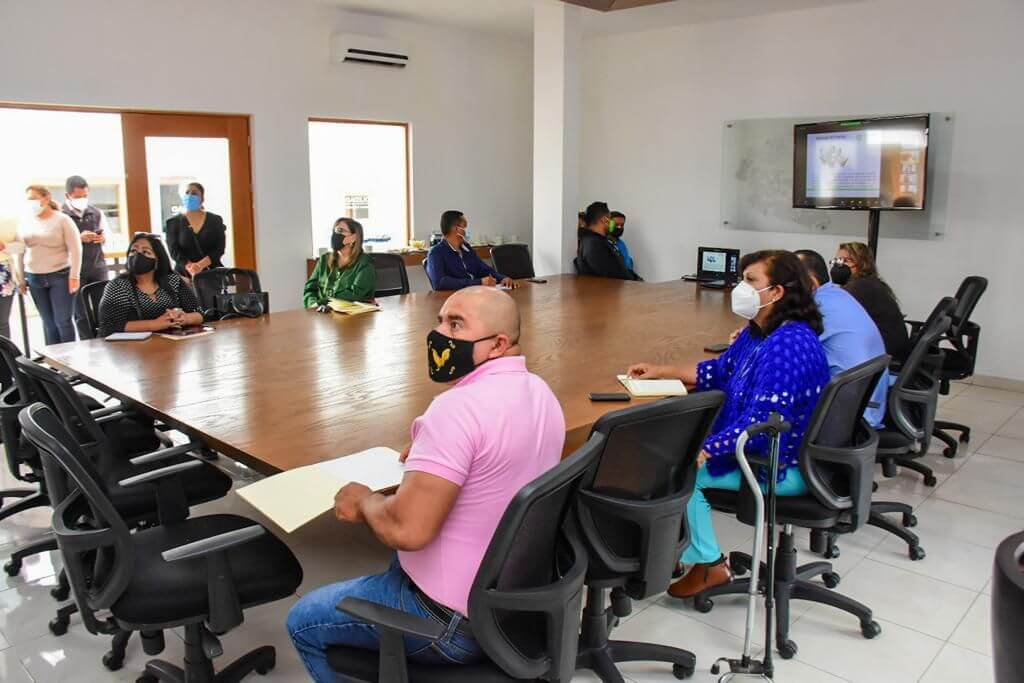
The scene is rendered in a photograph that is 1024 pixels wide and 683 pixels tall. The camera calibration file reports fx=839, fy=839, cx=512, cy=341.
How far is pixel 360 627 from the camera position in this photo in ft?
5.79

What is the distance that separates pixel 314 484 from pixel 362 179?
6.59 m

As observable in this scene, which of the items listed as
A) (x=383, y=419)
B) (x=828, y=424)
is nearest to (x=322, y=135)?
(x=383, y=419)

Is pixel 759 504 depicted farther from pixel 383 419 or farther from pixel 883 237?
pixel 883 237

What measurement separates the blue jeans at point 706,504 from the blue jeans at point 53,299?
5.14 meters

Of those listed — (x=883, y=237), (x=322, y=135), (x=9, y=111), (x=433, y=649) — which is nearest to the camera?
(x=433, y=649)

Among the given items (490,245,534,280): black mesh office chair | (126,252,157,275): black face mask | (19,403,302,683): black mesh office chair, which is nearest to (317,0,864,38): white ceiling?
(490,245,534,280): black mesh office chair

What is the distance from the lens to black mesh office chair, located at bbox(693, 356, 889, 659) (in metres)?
2.45

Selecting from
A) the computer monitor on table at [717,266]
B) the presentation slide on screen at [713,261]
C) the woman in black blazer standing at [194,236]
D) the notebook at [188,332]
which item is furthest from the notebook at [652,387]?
the woman in black blazer standing at [194,236]

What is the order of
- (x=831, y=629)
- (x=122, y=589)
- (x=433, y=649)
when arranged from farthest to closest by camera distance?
(x=831, y=629), (x=122, y=589), (x=433, y=649)

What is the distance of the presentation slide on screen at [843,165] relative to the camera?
6387 mm

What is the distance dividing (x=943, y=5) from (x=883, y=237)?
176 centimetres

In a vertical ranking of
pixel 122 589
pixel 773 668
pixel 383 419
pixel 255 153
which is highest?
pixel 255 153

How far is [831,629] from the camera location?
9.29 ft

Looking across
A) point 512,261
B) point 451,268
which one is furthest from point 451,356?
point 512,261
